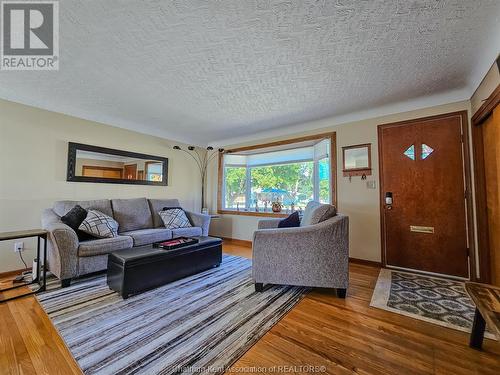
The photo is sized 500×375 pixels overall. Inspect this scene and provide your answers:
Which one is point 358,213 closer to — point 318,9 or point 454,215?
point 454,215


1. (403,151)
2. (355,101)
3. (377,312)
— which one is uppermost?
(355,101)

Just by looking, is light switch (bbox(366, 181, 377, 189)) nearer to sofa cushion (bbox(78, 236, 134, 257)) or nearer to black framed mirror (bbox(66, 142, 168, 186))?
sofa cushion (bbox(78, 236, 134, 257))

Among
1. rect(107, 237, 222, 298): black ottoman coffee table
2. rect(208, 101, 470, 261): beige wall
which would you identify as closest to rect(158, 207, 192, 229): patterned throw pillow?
rect(107, 237, 222, 298): black ottoman coffee table

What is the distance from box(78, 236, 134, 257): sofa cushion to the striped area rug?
0.33 metres

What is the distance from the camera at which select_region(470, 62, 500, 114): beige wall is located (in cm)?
187

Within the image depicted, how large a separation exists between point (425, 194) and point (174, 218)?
366 centimetres

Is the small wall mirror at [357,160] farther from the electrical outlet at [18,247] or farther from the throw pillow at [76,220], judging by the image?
the electrical outlet at [18,247]

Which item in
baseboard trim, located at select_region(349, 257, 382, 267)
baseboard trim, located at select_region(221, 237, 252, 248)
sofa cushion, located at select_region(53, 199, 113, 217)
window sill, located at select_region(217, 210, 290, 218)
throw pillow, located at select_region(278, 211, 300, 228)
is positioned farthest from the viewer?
baseboard trim, located at select_region(221, 237, 252, 248)

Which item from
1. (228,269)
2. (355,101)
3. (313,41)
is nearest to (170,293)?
(228,269)

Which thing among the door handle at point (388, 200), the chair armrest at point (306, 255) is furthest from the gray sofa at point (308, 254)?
the door handle at point (388, 200)

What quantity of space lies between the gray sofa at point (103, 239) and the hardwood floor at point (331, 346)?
50 cm

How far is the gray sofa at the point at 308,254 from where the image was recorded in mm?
2035

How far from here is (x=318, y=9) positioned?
143 centimetres

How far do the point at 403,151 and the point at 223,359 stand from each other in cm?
315
